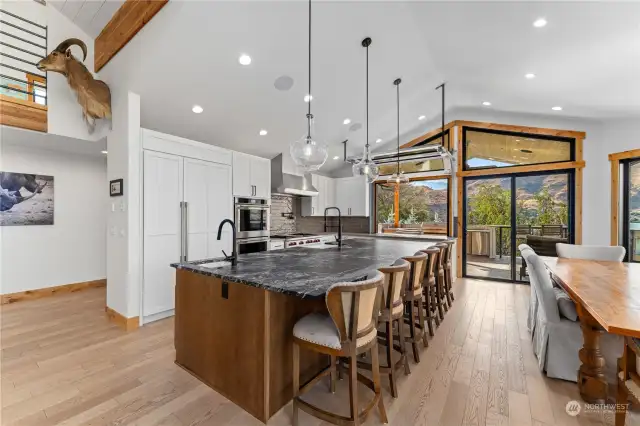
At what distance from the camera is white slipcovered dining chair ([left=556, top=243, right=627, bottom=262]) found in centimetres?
354

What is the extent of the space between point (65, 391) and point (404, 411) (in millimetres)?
2492

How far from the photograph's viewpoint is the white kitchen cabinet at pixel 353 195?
264 inches

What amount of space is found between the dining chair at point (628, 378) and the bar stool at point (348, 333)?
4.46ft

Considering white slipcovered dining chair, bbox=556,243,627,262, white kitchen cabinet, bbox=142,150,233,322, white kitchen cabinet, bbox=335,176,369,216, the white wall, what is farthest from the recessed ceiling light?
the white wall

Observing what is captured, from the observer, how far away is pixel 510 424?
5.92 feet

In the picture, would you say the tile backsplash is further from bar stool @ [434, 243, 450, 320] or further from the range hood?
bar stool @ [434, 243, 450, 320]

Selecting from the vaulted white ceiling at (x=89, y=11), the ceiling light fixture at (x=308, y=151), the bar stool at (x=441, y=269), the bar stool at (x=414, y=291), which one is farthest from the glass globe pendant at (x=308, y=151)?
the vaulted white ceiling at (x=89, y=11)

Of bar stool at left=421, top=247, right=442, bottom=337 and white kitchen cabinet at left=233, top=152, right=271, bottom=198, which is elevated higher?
white kitchen cabinet at left=233, top=152, right=271, bottom=198

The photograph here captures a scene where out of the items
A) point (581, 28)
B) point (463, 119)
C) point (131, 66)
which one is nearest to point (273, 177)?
Result: point (131, 66)

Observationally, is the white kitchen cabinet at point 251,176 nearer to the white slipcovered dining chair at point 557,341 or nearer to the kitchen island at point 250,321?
the kitchen island at point 250,321

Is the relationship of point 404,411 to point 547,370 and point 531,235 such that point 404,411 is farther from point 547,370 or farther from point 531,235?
point 531,235

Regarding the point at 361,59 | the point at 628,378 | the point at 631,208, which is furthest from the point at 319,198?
the point at 628,378

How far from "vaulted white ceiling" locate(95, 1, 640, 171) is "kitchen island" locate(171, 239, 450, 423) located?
2362 mm

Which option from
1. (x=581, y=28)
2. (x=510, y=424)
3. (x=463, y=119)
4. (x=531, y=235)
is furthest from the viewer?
(x=463, y=119)
